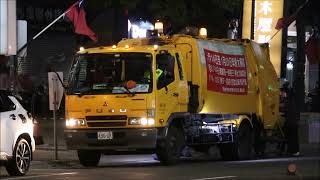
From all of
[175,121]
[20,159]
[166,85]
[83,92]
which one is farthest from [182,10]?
[20,159]

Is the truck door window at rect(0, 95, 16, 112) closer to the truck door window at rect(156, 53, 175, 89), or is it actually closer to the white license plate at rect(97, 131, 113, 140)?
the white license plate at rect(97, 131, 113, 140)

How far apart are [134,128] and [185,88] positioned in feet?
5.52

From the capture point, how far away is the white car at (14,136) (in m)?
14.4

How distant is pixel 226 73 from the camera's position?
19.3 meters

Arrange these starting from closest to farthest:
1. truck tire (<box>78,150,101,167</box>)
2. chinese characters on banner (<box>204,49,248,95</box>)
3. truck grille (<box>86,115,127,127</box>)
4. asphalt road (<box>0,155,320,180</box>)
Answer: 1. asphalt road (<box>0,155,320,180</box>)
2. truck grille (<box>86,115,127,127</box>)
3. truck tire (<box>78,150,101,167</box>)
4. chinese characters on banner (<box>204,49,248,95</box>)

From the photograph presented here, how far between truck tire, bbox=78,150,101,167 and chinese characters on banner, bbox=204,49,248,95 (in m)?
3.13

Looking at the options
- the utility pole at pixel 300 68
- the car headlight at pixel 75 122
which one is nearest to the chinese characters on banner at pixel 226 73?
the utility pole at pixel 300 68

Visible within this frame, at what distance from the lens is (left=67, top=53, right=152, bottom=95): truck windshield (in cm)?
1662

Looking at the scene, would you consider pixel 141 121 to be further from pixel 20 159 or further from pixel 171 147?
pixel 20 159

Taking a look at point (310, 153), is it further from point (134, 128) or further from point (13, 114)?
point (13, 114)

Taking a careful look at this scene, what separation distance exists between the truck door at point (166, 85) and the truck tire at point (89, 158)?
7.08ft

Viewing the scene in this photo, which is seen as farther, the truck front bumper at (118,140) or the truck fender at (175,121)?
the truck fender at (175,121)

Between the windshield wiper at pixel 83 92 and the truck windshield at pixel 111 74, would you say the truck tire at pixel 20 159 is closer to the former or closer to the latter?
the windshield wiper at pixel 83 92

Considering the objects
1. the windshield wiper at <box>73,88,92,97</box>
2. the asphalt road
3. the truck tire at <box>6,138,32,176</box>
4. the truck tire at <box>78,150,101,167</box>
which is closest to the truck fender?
the asphalt road
